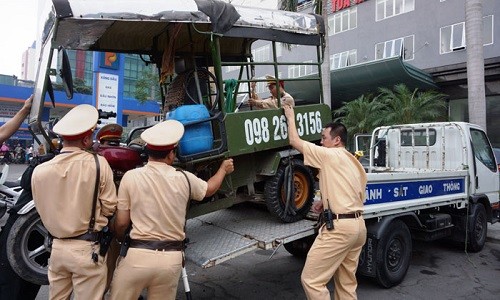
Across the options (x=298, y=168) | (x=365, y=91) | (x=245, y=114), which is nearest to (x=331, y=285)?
(x=298, y=168)

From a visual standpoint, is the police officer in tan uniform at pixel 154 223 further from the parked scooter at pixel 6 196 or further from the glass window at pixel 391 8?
the glass window at pixel 391 8

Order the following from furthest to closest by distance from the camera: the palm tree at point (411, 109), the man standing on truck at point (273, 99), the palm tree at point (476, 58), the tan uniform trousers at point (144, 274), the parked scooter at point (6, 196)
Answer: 1. the palm tree at point (411, 109)
2. the palm tree at point (476, 58)
3. the parked scooter at point (6, 196)
4. the man standing on truck at point (273, 99)
5. the tan uniform trousers at point (144, 274)

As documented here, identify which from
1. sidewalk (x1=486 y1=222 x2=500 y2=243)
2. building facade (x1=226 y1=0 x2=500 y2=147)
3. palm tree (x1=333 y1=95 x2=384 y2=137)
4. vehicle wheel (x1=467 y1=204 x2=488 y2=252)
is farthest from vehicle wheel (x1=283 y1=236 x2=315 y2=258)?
palm tree (x1=333 y1=95 x2=384 y2=137)

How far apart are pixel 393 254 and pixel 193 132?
315 cm

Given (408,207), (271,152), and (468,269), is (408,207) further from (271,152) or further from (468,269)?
(271,152)

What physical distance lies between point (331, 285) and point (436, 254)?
2.54m

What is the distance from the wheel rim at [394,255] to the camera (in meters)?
4.96

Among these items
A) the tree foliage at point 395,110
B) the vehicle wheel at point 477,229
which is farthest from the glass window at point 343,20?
the vehicle wheel at point 477,229

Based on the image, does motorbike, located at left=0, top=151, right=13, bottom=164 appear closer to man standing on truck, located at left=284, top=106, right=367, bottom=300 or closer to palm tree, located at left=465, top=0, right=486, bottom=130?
palm tree, located at left=465, top=0, right=486, bottom=130

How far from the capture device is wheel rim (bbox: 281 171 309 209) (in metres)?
4.22

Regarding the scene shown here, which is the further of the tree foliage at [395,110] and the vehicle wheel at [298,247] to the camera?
the tree foliage at [395,110]

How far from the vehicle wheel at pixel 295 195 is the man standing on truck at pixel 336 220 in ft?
1.42

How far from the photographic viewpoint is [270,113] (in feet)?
13.4

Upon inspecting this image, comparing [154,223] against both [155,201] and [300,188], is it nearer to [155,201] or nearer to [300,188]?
[155,201]
